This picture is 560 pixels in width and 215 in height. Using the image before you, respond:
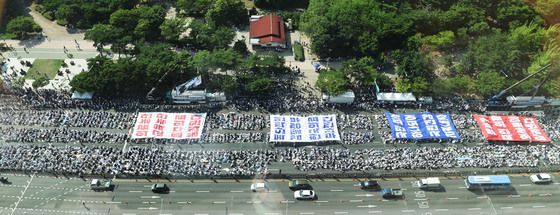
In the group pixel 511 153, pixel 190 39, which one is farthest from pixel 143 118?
pixel 511 153

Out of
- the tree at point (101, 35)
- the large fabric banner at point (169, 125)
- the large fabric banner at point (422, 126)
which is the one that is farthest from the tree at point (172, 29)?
the large fabric banner at point (422, 126)

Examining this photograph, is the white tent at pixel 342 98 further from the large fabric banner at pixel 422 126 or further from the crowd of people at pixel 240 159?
the crowd of people at pixel 240 159

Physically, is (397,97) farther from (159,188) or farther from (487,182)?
(159,188)

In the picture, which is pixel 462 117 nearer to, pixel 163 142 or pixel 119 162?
pixel 163 142

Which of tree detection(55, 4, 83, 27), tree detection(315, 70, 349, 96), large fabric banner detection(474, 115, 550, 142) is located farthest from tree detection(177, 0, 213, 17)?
large fabric banner detection(474, 115, 550, 142)

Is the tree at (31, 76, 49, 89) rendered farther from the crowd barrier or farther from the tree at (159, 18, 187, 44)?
the tree at (159, 18, 187, 44)

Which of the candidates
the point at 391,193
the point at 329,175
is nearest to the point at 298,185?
the point at 329,175
